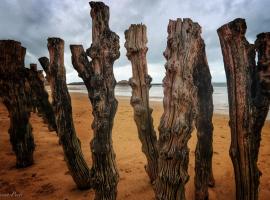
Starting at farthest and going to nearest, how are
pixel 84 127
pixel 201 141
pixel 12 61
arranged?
pixel 84 127
pixel 12 61
pixel 201 141

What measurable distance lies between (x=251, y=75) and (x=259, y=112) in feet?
1.42

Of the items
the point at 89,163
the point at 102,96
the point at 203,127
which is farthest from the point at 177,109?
the point at 89,163

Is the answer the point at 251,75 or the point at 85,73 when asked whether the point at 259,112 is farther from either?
the point at 85,73

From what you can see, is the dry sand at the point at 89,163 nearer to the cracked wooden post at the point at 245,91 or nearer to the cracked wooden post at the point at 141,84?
the cracked wooden post at the point at 141,84

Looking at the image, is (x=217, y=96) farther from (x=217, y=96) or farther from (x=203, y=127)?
(x=203, y=127)

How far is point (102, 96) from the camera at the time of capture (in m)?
3.17

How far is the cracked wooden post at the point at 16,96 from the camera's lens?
16.4 feet

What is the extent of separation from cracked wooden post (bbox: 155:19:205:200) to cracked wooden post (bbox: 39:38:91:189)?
178 cm

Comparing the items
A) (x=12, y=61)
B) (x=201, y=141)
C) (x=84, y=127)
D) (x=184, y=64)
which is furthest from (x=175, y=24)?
(x=84, y=127)

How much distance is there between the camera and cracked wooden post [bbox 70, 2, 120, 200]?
3.17 meters

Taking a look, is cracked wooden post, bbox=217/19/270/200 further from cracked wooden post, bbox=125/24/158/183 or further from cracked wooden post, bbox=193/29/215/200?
cracked wooden post, bbox=125/24/158/183

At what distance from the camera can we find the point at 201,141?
3.81 m

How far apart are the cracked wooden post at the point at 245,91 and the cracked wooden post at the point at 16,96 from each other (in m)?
3.94

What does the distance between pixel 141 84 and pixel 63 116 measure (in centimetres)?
139
